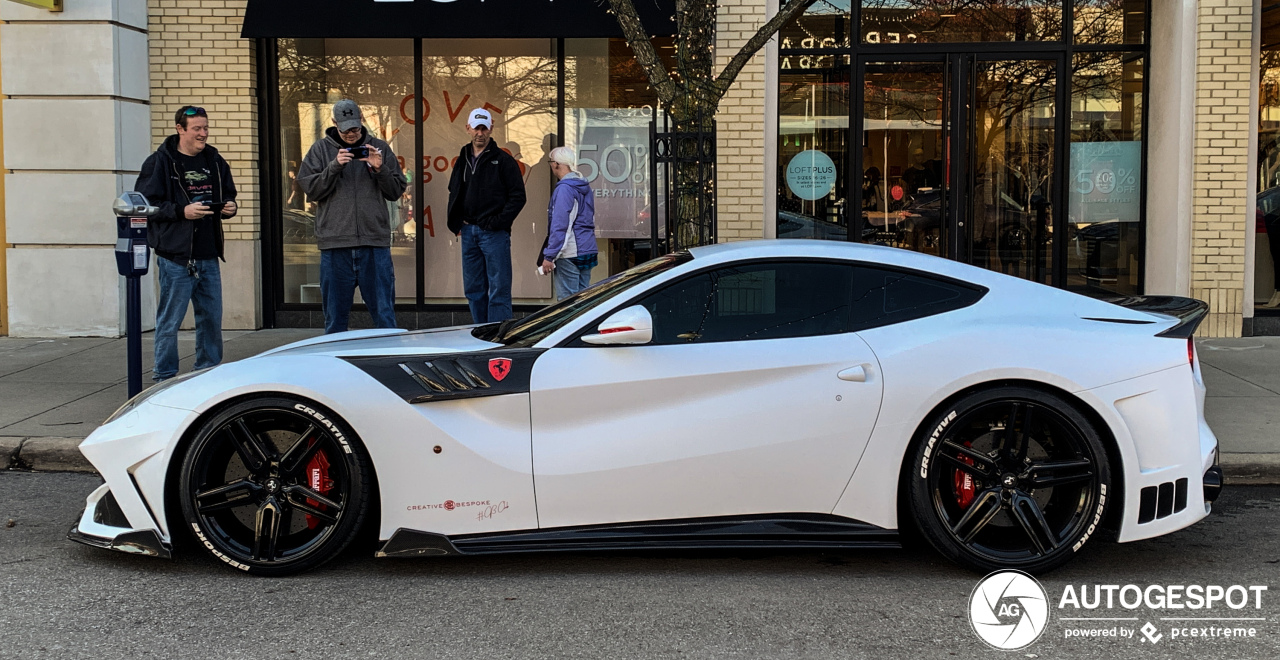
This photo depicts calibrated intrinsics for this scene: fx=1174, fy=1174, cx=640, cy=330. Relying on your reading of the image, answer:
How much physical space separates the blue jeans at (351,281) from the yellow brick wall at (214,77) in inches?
144

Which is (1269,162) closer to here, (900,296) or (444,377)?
(900,296)

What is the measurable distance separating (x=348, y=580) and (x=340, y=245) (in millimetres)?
4166

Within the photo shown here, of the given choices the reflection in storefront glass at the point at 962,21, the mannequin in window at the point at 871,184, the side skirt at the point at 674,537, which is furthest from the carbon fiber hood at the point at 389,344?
the reflection in storefront glass at the point at 962,21

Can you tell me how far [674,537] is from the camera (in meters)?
4.56

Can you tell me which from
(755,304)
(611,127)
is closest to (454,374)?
(755,304)

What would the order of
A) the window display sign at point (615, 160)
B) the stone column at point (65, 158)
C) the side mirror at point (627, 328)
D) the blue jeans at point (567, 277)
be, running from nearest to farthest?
the side mirror at point (627, 328) → the blue jeans at point (567, 277) → the stone column at point (65, 158) → the window display sign at point (615, 160)

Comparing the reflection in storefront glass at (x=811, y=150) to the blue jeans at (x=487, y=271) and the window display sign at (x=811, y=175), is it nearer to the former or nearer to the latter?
the window display sign at (x=811, y=175)

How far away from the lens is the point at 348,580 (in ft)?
15.1

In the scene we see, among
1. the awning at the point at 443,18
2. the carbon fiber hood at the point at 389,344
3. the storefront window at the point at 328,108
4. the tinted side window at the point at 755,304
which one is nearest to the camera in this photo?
the tinted side window at the point at 755,304

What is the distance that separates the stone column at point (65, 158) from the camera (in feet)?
35.9

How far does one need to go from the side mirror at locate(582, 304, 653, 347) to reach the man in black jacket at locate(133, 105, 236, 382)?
412 cm

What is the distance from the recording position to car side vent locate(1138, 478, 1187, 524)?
454cm

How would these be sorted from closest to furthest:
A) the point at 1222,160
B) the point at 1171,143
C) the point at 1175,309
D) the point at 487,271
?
the point at 1175,309
the point at 487,271
the point at 1222,160
the point at 1171,143

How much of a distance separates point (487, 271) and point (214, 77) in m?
4.20
